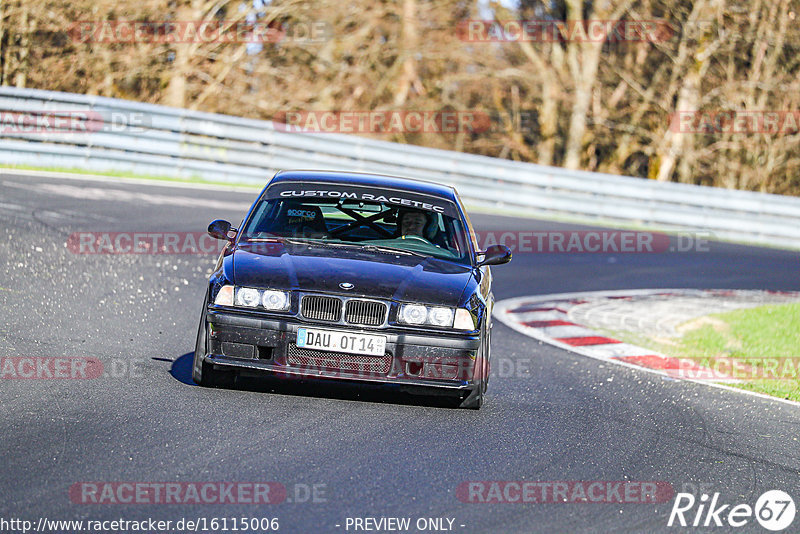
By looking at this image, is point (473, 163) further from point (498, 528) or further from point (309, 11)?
point (498, 528)

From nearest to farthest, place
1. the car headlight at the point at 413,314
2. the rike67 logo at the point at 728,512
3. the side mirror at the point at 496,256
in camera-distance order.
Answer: the rike67 logo at the point at 728,512 < the car headlight at the point at 413,314 < the side mirror at the point at 496,256

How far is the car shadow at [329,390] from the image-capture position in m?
7.00

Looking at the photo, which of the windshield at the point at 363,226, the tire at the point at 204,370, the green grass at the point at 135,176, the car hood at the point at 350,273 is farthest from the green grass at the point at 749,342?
the green grass at the point at 135,176

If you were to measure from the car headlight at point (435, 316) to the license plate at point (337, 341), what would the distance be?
0.23m

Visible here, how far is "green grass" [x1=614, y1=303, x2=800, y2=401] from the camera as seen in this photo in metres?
9.85

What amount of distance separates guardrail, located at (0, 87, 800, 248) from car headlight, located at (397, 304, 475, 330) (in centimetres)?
1391

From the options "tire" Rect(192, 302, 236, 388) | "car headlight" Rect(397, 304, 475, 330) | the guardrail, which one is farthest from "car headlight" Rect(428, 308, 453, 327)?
the guardrail

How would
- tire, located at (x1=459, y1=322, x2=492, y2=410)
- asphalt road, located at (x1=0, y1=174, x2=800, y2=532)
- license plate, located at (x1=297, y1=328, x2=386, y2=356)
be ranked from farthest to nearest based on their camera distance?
tire, located at (x1=459, y1=322, x2=492, y2=410) → license plate, located at (x1=297, y1=328, x2=386, y2=356) → asphalt road, located at (x1=0, y1=174, x2=800, y2=532)

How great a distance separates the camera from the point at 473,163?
22281 mm

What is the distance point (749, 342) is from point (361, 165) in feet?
37.6

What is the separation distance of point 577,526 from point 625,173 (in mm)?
35716

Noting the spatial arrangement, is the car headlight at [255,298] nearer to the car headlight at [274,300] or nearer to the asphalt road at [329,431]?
the car headlight at [274,300]

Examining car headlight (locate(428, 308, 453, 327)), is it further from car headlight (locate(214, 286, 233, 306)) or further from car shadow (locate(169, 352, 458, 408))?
car headlight (locate(214, 286, 233, 306))

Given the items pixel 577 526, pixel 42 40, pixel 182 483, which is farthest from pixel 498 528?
pixel 42 40
